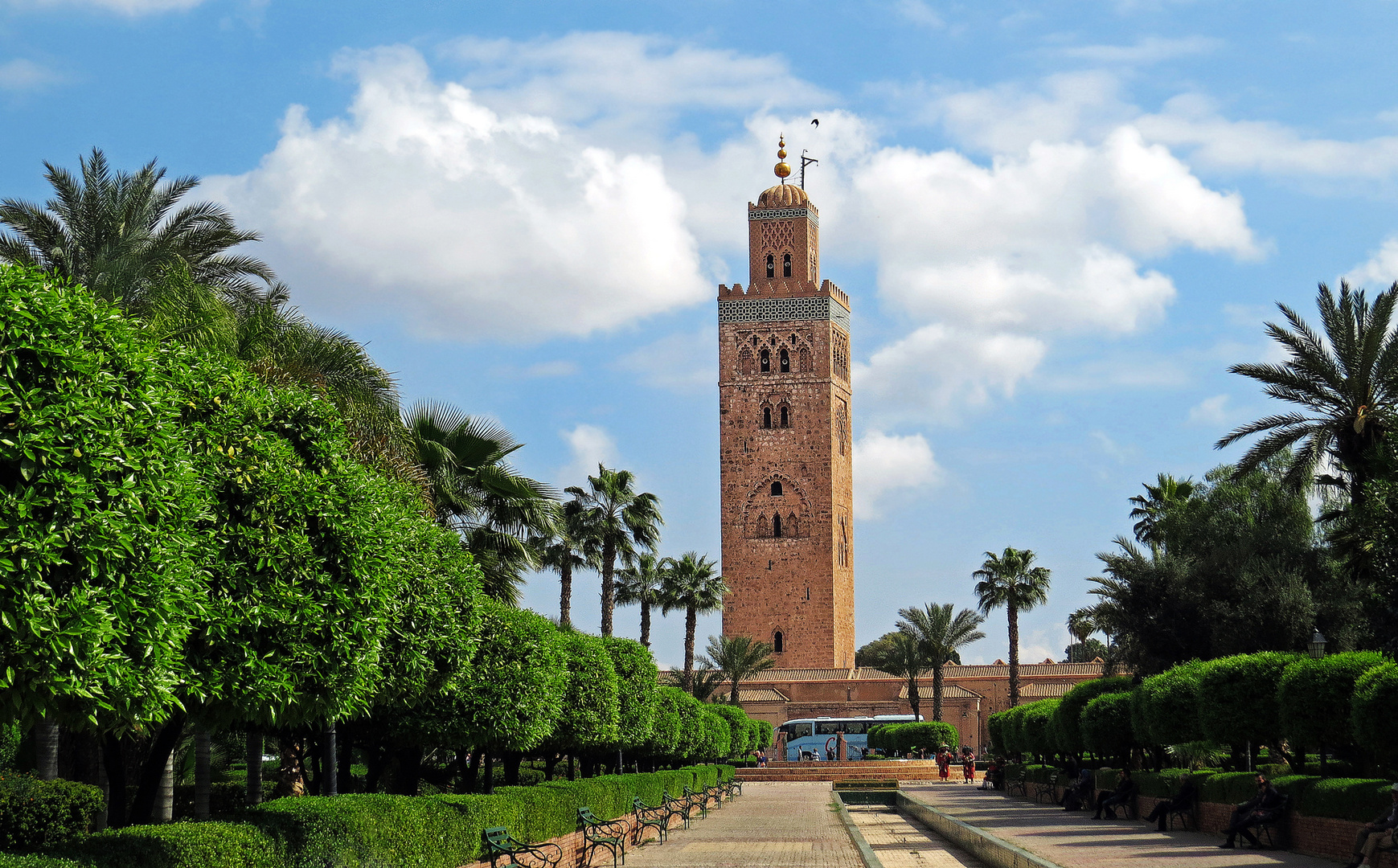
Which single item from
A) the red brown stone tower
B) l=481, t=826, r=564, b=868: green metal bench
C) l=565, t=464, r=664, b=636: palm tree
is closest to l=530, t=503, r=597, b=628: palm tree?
l=565, t=464, r=664, b=636: palm tree

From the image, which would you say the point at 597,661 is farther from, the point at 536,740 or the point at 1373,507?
the point at 1373,507

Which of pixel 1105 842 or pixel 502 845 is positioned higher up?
pixel 502 845

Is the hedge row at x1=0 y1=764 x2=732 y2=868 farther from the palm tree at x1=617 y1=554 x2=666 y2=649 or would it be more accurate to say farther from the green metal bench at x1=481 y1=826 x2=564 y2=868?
the palm tree at x1=617 y1=554 x2=666 y2=649

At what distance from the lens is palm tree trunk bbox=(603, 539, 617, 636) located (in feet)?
120

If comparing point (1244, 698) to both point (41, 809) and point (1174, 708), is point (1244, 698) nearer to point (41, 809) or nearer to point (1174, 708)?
point (1174, 708)

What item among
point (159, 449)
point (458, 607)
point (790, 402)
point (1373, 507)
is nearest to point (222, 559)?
point (159, 449)

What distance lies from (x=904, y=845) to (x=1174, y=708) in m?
5.87

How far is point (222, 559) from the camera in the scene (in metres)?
8.85

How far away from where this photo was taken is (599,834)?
54.7 ft

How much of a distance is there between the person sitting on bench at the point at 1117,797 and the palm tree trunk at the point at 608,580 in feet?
51.8

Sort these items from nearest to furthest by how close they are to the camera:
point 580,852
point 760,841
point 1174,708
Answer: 1. point 580,852
2. point 760,841
3. point 1174,708

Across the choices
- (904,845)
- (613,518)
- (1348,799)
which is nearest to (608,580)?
(613,518)

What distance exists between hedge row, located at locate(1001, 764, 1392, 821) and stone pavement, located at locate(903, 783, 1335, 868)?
572 millimetres

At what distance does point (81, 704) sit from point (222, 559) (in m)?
1.94
